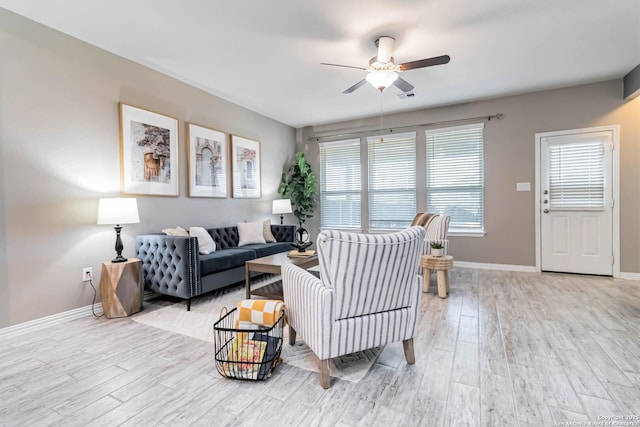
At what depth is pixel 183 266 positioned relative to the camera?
2994 mm

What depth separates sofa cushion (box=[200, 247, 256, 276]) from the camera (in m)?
3.22

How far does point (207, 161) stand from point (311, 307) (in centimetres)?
323

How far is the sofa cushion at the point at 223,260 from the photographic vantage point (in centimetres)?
322

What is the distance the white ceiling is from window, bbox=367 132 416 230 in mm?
1327

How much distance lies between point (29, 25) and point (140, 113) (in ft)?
3.50

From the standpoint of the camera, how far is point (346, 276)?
1.67 m

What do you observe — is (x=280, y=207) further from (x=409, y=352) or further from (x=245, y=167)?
(x=409, y=352)

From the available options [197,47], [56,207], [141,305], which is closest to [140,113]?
[197,47]

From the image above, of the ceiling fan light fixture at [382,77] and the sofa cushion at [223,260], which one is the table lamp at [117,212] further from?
the ceiling fan light fixture at [382,77]

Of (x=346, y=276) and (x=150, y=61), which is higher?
(x=150, y=61)

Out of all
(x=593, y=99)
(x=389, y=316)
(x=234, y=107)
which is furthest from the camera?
(x=234, y=107)

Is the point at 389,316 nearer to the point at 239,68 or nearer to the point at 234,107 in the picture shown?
the point at 239,68

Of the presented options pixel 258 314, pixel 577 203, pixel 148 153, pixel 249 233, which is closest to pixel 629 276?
pixel 577 203

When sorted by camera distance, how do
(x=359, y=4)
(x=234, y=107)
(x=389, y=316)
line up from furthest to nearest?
(x=234, y=107), (x=359, y=4), (x=389, y=316)
